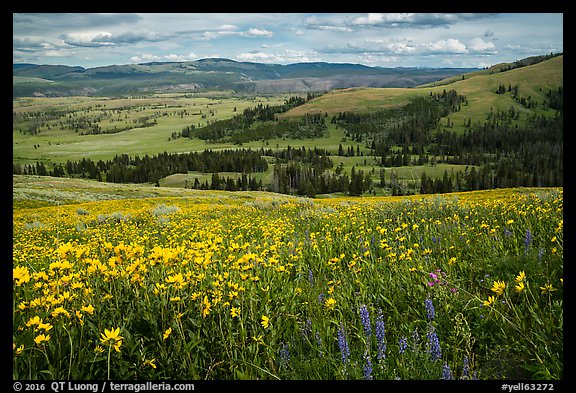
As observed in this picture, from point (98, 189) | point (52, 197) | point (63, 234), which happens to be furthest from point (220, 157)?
point (63, 234)

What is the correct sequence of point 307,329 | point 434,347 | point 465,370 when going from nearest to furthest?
point 465,370 → point 434,347 → point 307,329

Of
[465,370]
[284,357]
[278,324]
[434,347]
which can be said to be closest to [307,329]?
[278,324]

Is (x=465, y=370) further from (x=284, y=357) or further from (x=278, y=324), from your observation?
(x=278, y=324)

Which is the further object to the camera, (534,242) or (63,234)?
(63,234)

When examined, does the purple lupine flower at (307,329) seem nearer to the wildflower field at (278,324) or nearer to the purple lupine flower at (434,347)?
the wildflower field at (278,324)

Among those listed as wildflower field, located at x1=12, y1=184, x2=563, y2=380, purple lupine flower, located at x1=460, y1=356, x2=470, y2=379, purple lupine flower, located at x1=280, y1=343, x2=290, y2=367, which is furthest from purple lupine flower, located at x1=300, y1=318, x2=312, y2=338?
purple lupine flower, located at x1=460, y1=356, x2=470, y2=379

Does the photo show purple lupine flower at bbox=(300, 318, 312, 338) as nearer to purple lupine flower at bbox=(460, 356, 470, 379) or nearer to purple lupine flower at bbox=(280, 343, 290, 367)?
purple lupine flower at bbox=(280, 343, 290, 367)

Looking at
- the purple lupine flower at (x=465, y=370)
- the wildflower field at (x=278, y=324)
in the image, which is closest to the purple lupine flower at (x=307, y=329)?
the wildflower field at (x=278, y=324)

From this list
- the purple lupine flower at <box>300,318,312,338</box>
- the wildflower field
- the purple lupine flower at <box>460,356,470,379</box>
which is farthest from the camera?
the purple lupine flower at <box>300,318,312,338</box>

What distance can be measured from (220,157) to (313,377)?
571ft

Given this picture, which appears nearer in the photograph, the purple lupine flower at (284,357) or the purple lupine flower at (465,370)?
the purple lupine flower at (465,370)

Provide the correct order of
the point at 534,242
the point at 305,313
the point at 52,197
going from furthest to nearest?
the point at 52,197 < the point at 534,242 < the point at 305,313

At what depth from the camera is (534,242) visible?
4613 mm

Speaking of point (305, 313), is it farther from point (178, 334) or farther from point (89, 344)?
point (89, 344)
